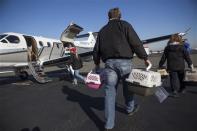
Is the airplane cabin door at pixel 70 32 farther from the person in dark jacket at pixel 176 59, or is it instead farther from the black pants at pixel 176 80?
the black pants at pixel 176 80

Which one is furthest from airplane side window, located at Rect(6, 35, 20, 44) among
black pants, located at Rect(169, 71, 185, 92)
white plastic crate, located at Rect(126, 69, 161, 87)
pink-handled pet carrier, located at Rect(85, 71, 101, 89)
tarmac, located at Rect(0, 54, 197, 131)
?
white plastic crate, located at Rect(126, 69, 161, 87)

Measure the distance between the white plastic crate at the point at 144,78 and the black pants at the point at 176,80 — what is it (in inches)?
124

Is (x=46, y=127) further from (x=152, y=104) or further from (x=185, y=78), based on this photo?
(x=185, y=78)

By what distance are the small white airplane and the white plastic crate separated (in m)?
7.81

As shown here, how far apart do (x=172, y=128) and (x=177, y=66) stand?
11.3 ft

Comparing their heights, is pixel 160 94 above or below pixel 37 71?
above

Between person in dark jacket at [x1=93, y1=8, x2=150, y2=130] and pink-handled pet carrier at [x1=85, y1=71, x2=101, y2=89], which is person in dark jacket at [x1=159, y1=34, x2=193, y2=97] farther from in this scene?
pink-handled pet carrier at [x1=85, y1=71, x2=101, y2=89]

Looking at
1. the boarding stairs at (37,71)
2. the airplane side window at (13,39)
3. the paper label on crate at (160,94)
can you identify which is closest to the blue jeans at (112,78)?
the paper label on crate at (160,94)

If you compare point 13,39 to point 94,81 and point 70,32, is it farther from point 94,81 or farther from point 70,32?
point 94,81

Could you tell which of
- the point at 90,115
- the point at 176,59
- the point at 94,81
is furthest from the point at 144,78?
the point at 176,59

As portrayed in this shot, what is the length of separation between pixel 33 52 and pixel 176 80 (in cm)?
935

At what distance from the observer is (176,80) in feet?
25.0

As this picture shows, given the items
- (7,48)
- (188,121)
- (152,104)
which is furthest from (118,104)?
(7,48)

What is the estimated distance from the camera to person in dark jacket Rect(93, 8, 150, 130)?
4500mm
